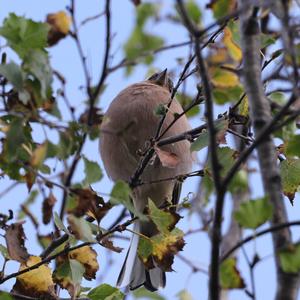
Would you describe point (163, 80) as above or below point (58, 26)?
above

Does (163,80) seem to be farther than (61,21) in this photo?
Yes

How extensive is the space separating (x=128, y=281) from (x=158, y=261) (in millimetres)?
1161

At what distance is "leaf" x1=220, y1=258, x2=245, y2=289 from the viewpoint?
5.07ft

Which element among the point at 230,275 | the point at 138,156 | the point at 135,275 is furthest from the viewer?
the point at 135,275

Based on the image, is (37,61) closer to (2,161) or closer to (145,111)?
(2,161)

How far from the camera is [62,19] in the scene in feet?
6.20

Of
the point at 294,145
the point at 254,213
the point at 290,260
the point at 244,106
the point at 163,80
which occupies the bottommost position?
the point at 290,260

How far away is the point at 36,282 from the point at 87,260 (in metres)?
0.18

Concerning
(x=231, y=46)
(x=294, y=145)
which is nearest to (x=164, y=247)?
(x=294, y=145)

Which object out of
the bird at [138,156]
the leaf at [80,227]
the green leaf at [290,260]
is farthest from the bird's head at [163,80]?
the green leaf at [290,260]

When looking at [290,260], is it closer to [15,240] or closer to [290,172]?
[290,172]

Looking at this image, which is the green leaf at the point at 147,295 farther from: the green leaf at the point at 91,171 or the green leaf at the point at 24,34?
the green leaf at the point at 24,34

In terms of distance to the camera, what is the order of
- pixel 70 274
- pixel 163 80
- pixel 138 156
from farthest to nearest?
pixel 163 80, pixel 138 156, pixel 70 274

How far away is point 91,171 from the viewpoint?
180 cm
